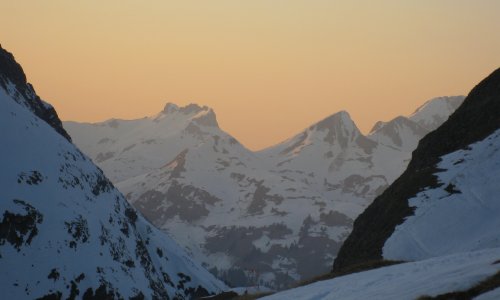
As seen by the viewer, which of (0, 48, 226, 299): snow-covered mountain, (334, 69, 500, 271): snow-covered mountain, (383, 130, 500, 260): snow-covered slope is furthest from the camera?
(0, 48, 226, 299): snow-covered mountain

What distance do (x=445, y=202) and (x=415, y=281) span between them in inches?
1737

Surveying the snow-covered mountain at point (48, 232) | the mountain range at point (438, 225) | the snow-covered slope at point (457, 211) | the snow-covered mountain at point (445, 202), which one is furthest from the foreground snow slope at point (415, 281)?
the snow-covered mountain at point (48, 232)

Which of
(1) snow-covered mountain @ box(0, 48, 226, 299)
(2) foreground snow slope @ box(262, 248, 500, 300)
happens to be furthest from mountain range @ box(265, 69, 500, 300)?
(1) snow-covered mountain @ box(0, 48, 226, 299)

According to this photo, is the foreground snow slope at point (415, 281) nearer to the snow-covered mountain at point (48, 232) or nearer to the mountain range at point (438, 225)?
the mountain range at point (438, 225)

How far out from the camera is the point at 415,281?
1266 inches

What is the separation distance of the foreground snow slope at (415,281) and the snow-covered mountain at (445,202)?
14822 millimetres

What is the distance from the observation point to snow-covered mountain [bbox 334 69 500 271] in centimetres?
6625

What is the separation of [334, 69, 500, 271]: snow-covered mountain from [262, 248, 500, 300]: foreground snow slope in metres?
14.8

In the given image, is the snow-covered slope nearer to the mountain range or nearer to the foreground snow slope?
the mountain range

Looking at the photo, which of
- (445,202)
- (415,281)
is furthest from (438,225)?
(415,281)

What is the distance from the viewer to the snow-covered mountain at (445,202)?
217 feet

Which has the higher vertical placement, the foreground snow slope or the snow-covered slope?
the snow-covered slope

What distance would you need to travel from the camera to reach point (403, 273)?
1479 inches

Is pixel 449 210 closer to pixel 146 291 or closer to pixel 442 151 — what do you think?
pixel 442 151
